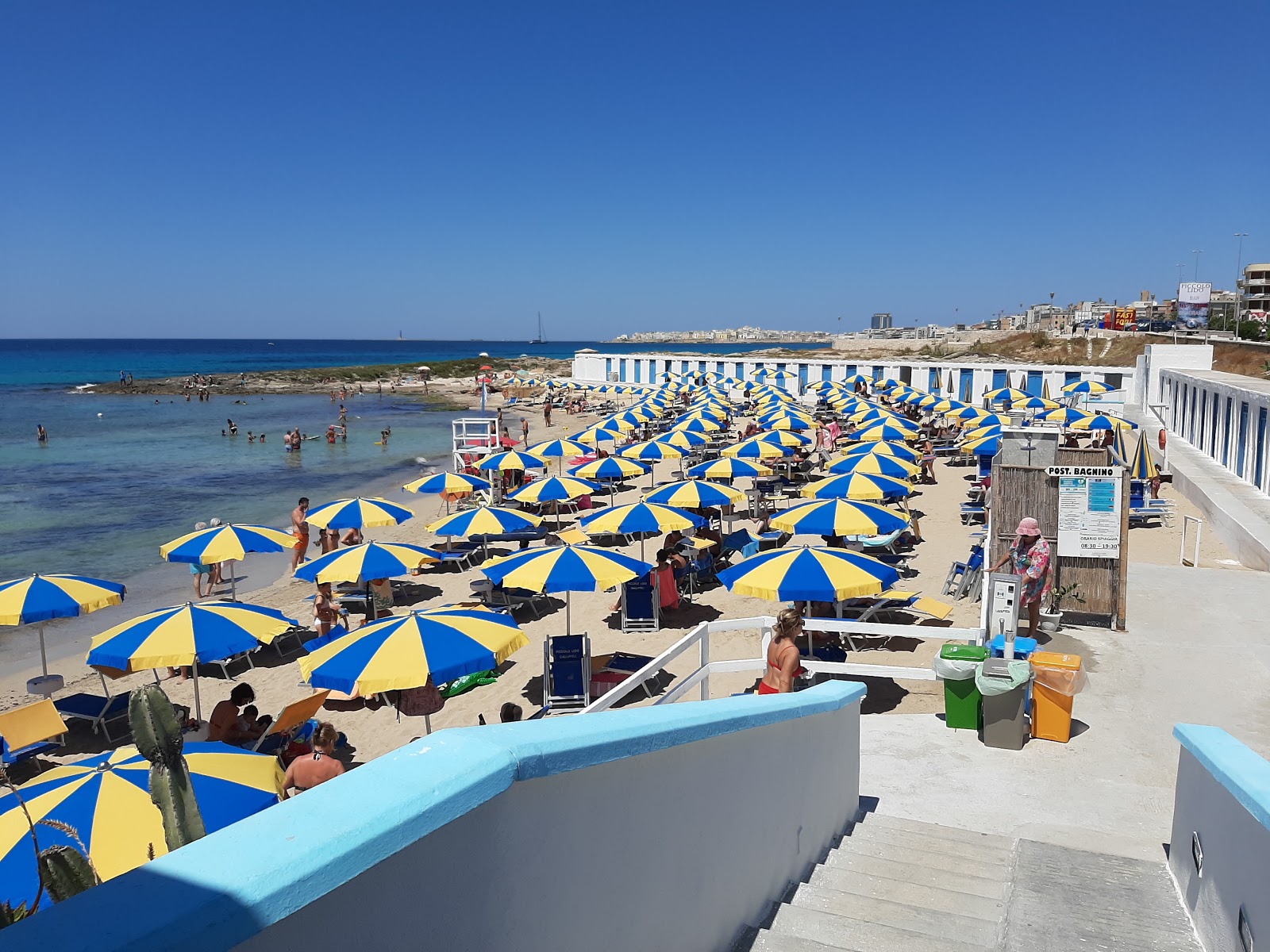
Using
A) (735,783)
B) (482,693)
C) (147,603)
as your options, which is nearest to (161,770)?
(735,783)

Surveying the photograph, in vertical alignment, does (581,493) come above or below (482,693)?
above

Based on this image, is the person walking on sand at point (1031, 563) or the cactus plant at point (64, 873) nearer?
the cactus plant at point (64, 873)

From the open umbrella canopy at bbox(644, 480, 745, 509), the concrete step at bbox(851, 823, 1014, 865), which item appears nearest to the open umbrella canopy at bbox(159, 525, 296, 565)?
the open umbrella canopy at bbox(644, 480, 745, 509)

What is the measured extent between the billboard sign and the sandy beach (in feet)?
252

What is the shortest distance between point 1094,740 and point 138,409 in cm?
6249

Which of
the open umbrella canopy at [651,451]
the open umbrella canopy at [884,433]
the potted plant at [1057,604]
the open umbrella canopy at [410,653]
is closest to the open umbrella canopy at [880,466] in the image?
the open umbrella canopy at [651,451]

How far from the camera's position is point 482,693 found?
967 cm

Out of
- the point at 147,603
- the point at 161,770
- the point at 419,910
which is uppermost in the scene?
the point at 419,910

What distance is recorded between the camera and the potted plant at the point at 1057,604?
8.86 m

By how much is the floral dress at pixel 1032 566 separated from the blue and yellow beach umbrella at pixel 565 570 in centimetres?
372

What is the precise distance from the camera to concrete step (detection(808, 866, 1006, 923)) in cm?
386

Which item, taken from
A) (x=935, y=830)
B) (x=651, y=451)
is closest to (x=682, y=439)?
(x=651, y=451)

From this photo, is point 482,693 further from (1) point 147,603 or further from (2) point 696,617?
(1) point 147,603

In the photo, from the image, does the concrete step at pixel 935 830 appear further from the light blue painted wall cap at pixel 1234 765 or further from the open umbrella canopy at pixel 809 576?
the open umbrella canopy at pixel 809 576
